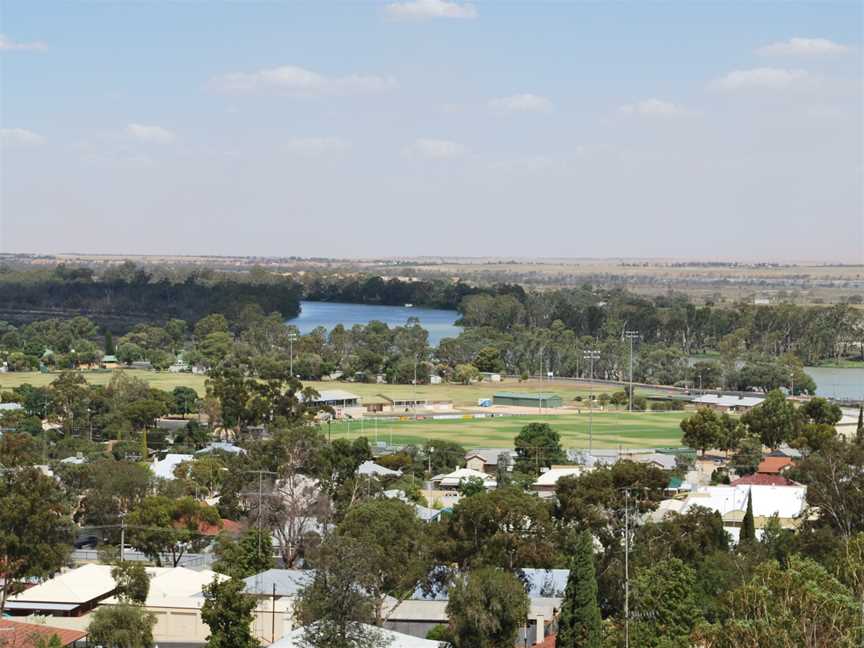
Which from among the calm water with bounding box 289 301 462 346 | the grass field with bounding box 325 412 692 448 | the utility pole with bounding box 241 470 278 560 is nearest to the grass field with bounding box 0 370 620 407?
the grass field with bounding box 325 412 692 448

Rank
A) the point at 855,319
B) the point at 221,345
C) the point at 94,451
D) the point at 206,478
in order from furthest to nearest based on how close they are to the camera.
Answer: the point at 855,319 → the point at 221,345 → the point at 94,451 → the point at 206,478

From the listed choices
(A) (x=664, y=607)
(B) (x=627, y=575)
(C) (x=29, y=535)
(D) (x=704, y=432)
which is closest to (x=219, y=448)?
(D) (x=704, y=432)

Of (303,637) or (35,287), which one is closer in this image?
(303,637)

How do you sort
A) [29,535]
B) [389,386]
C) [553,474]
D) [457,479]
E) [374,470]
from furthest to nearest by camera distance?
[389,386]
[457,479]
[553,474]
[374,470]
[29,535]

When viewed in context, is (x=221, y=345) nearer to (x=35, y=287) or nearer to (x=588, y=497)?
(x=588, y=497)

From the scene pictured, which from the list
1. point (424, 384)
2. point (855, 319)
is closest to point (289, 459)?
point (424, 384)

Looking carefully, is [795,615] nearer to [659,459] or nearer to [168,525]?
[168,525]
